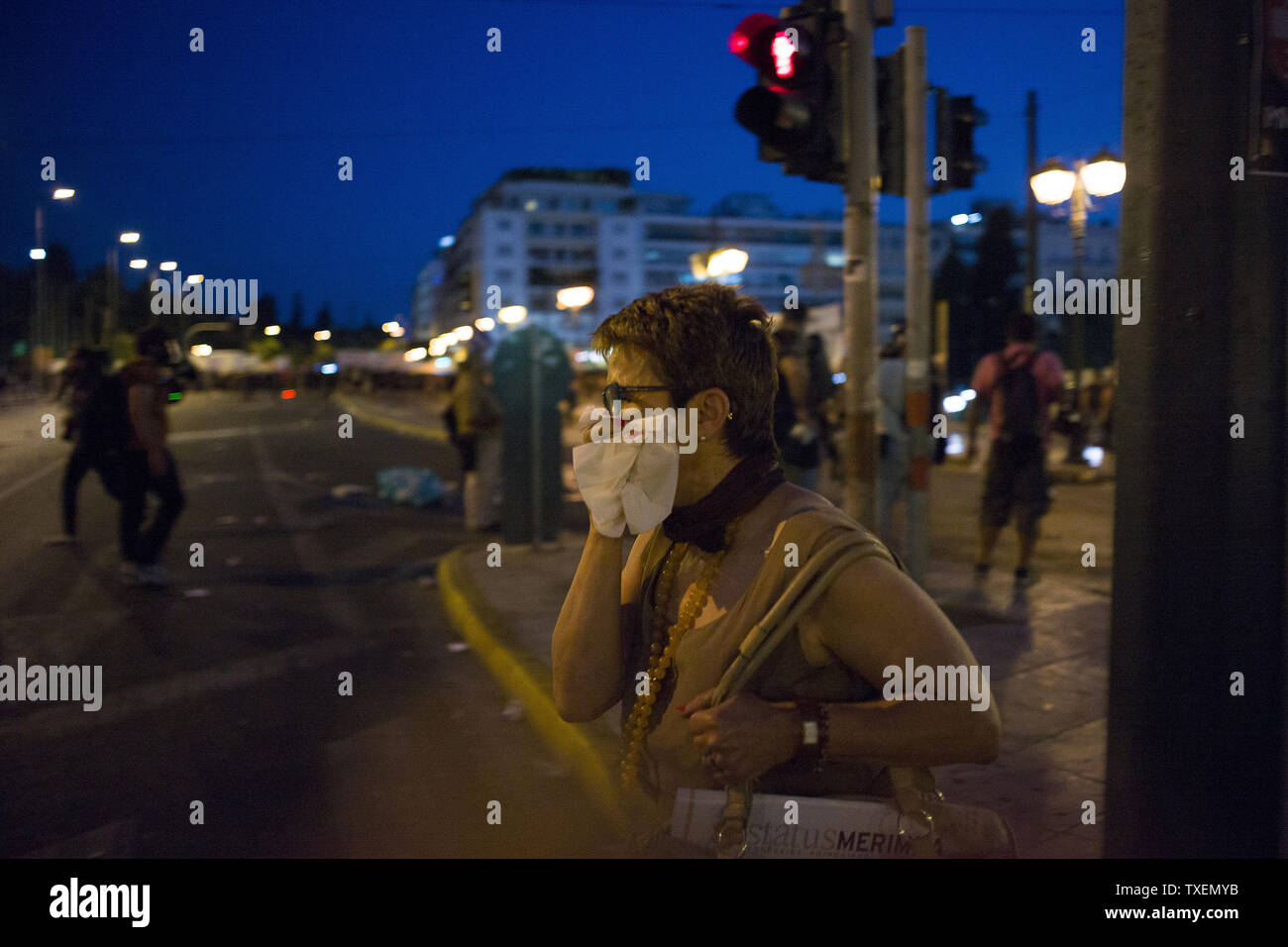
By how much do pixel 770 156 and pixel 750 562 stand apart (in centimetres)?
413

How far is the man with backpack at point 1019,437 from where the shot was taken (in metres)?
7.93

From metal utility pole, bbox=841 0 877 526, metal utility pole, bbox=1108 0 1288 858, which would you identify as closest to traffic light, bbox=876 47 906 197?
metal utility pole, bbox=841 0 877 526

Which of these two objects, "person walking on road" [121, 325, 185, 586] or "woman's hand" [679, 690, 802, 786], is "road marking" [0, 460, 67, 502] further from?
"woman's hand" [679, 690, 802, 786]

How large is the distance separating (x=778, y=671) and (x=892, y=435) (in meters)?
6.65

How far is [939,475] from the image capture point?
725 inches

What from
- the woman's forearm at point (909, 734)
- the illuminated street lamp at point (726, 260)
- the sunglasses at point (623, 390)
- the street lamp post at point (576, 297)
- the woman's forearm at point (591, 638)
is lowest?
the woman's forearm at point (909, 734)

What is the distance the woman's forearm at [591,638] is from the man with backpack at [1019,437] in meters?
6.35

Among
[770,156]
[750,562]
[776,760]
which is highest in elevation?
[770,156]

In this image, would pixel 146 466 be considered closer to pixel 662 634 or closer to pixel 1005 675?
pixel 1005 675

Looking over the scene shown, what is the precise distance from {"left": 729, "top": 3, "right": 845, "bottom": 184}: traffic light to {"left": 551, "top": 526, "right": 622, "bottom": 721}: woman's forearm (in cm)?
400

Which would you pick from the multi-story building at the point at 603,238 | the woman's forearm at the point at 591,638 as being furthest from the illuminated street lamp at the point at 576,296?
the multi-story building at the point at 603,238

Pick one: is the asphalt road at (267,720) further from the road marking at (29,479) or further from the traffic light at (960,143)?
the road marking at (29,479)
